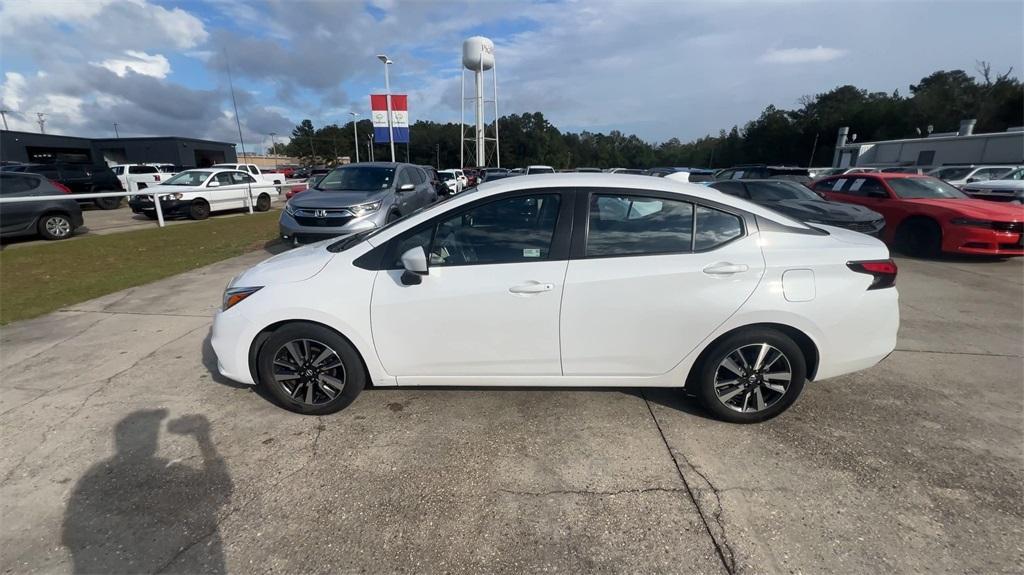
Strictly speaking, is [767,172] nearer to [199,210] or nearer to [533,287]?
[533,287]

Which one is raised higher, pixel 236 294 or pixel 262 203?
pixel 262 203

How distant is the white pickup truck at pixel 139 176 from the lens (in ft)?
67.4

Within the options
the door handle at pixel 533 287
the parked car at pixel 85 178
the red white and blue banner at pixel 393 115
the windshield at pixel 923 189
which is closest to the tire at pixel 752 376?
the door handle at pixel 533 287

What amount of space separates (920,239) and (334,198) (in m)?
10.5

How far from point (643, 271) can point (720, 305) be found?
1.71ft

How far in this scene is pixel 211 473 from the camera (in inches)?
101

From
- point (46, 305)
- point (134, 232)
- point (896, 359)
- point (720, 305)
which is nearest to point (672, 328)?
point (720, 305)

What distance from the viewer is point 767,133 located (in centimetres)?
5675

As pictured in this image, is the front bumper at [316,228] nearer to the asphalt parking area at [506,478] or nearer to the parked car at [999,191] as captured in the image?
the asphalt parking area at [506,478]

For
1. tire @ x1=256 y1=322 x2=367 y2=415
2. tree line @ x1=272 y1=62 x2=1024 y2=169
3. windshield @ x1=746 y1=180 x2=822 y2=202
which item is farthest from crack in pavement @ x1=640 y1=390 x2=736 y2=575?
tree line @ x1=272 y1=62 x2=1024 y2=169

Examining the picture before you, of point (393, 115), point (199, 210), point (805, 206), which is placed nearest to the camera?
point (805, 206)

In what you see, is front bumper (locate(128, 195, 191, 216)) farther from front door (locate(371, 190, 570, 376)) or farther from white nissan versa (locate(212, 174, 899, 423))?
front door (locate(371, 190, 570, 376))

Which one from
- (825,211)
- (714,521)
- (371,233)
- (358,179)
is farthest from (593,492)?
(358,179)

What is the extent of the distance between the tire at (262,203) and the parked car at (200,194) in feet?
0.46
